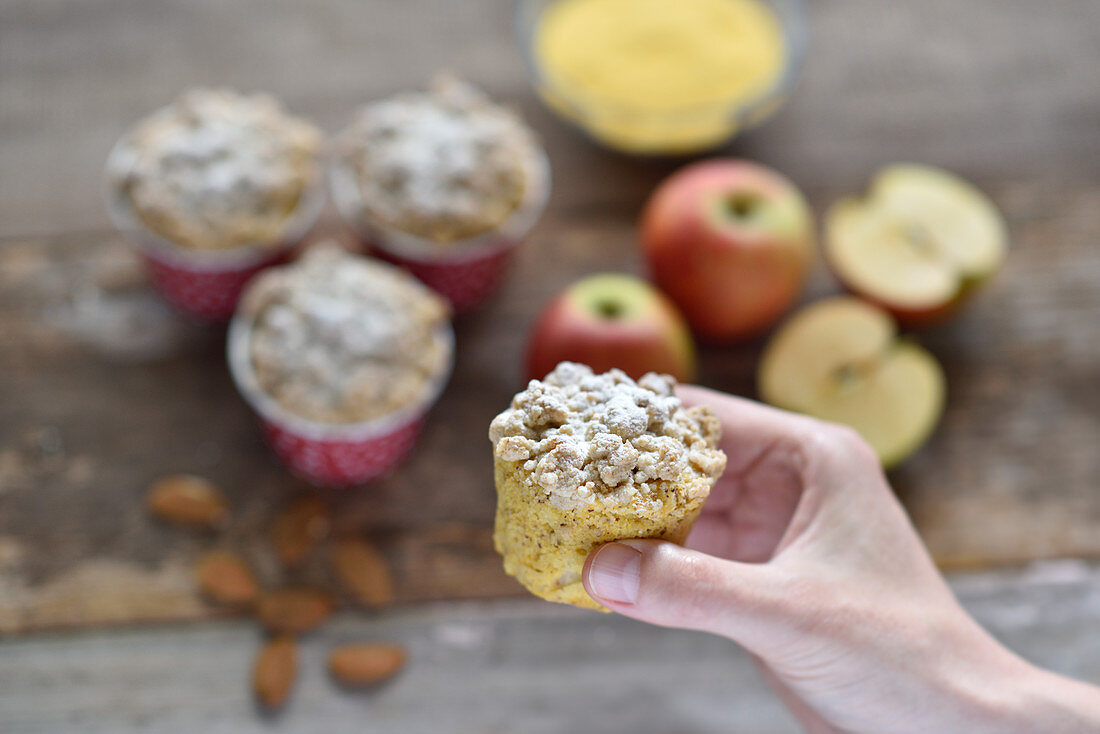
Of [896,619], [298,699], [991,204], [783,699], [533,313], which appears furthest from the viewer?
[991,204]

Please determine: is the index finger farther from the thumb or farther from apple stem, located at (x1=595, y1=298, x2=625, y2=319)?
apple stem, located at (x1=595, y1=298, x2=625, y2=319)

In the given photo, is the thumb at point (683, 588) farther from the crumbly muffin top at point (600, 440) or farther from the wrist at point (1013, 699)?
the wrist at point (1013, 699)

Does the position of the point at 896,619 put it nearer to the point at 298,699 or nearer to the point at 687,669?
the point at 687,669

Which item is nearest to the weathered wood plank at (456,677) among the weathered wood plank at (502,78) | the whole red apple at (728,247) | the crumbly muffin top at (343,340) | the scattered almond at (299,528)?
the scattered almond at (299,528)

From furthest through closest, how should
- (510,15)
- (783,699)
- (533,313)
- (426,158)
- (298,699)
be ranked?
(510,15) → (533,313) → (426,158) → (298,699) → (783,699)

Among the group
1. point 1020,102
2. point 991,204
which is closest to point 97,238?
point 991,204

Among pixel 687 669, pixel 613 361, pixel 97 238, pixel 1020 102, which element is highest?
pixel 1020 102

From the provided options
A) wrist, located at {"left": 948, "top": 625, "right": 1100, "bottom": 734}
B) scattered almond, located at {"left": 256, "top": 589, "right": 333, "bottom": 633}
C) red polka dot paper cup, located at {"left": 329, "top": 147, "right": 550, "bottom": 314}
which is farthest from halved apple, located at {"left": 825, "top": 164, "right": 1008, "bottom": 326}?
scattered almond, located at {"left": 256, "top": 589, "right": 333, "bottom": 633}
